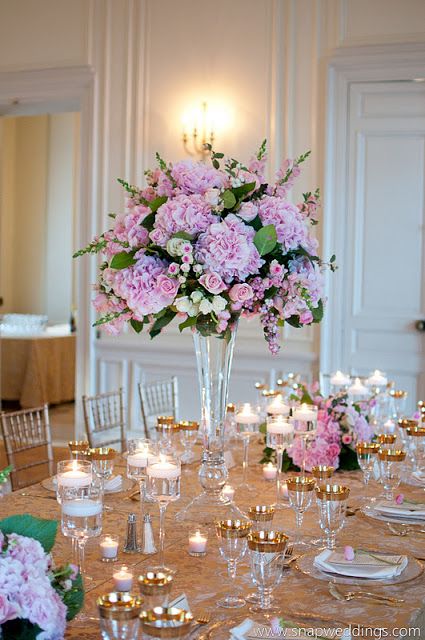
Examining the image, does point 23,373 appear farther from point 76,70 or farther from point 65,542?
point 65,542

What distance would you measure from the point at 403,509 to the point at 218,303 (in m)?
0.80

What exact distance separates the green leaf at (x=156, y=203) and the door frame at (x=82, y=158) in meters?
3.87

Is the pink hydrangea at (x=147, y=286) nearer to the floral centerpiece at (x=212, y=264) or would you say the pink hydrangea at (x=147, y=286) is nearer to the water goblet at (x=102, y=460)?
the floral centerpiece at (x=212, y=264)

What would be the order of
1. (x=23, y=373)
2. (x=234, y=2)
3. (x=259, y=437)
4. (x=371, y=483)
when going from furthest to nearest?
(x=23, y=373)
(x=234, y=2)
(x=259, y=437)
(x=371, y=483)

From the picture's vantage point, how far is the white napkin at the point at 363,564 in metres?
1.97

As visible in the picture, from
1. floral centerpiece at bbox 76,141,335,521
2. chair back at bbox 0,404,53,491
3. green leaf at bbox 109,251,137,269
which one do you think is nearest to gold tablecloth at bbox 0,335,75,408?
chair back at bbox 0,404,53,491

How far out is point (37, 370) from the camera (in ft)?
28.6

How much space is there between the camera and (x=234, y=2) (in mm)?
6012

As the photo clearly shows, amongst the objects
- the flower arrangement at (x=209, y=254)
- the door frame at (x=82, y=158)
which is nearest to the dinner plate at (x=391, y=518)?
the flower arrangement at (x=209, y=254)

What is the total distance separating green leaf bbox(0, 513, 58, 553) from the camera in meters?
1.54

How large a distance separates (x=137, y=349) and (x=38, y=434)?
2.74 m

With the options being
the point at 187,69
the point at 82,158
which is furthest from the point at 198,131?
the point at 82,158

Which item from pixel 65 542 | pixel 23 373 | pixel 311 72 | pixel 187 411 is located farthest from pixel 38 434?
pixel 23 373

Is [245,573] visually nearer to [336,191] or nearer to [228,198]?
[228,198]
